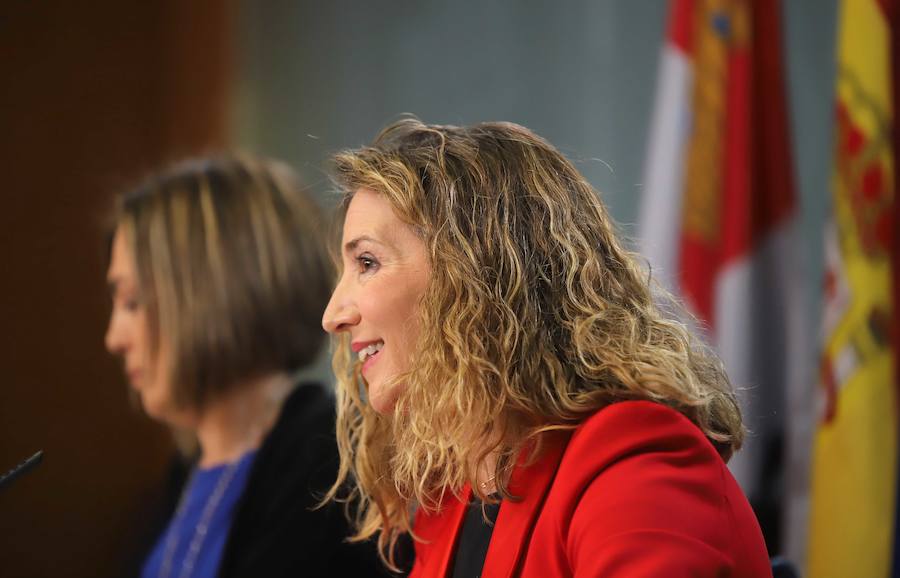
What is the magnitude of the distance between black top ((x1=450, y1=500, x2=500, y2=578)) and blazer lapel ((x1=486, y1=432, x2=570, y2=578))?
0.05 meters

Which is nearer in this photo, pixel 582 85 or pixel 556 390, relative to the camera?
pixel 556 390

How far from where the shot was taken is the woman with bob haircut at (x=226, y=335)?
1843mm

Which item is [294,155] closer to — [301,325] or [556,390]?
[301,325]

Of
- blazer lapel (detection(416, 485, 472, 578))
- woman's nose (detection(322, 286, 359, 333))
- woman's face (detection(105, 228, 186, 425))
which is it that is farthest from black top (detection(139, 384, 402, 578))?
woman's nose (detection(322, 286, 359, 333))

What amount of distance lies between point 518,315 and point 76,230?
6.46 feet

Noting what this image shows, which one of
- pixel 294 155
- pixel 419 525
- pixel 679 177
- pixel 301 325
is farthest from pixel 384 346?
pixel 294 155

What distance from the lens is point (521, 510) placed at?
44.1 inches

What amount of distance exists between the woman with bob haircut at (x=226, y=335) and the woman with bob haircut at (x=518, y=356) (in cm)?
61

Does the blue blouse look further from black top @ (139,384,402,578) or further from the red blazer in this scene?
the red blazer

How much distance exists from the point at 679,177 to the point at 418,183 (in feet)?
3.31

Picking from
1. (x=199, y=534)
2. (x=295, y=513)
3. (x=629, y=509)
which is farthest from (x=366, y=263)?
(x=199, y=534)

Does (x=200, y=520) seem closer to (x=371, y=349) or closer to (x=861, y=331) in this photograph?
(x=371, y=349)

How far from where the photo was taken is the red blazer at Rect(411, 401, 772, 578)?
0.92m

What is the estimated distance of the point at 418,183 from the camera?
1179 mm
